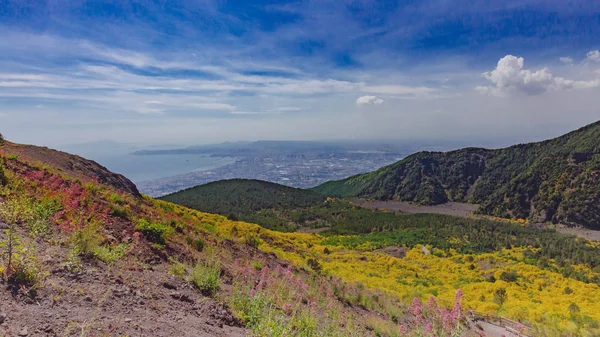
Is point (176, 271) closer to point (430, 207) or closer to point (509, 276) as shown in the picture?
point (509, 276)

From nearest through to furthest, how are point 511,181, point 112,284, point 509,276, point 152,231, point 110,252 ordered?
point 112,284
point 110,252
point 152,231
point 509,276
point 511,181

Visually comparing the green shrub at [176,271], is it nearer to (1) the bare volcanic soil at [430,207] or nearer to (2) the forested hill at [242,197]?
(2) the forested hill at [242,197]

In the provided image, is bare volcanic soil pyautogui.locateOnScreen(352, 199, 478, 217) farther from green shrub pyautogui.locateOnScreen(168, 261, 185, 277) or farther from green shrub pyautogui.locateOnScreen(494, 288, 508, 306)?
green shrub pyautogui.locateOnScreen(168, 261, 185, 277)

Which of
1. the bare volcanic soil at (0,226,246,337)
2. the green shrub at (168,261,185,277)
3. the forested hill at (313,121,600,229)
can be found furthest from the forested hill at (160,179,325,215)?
the bare volcanic soil at (0,226,246,337)

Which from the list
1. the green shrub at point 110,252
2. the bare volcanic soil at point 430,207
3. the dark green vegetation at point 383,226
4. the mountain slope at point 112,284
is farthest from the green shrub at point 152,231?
the bare volcanic soil at point 430,207

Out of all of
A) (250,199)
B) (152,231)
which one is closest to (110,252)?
(152,231)

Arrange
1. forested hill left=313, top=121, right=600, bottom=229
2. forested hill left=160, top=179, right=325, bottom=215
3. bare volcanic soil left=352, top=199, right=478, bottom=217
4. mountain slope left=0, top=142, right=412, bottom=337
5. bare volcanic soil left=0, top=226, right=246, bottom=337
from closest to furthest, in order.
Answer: bare volcanic soil left=0, top=226, right=246, bottom=337 → mountain slope left=0, top=142, right=412, bottom=337 → forested hill left=313, top=121, right=600, bottom=229 → forested hill left=160, top=179, right=325, bottom=215 → bare volcanic soil left=352, top=199, right=478, bottom=217

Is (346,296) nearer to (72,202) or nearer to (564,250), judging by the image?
(72,202)
